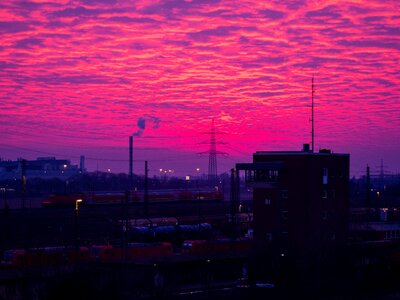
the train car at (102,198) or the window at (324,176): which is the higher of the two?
the window at (324,176)

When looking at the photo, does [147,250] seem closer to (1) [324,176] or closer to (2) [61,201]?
(1) [324,176]

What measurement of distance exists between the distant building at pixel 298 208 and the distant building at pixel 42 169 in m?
114

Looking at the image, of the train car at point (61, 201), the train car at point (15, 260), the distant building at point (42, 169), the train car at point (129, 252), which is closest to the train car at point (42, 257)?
the train car at point (15, 260)

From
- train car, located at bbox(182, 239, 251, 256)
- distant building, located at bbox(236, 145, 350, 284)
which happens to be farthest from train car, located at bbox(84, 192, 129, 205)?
distant building, located at bbox(236, 145, 350, 284)

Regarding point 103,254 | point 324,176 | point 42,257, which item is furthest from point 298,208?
point 42,257

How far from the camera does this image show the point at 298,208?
103ft

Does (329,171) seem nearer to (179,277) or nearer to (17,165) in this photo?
(179,277)

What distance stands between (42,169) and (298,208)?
136058mm

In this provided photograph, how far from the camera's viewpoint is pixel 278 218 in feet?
103

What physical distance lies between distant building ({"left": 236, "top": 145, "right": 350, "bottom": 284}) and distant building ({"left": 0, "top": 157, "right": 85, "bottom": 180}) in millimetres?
113637

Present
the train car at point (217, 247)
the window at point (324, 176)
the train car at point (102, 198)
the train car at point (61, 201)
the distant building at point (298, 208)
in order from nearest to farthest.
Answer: the distant building at point (298, 208), the window at point (324, 176), the train car at point (217, 247), the train car at point (61, 201), the train car at point (102, 198)

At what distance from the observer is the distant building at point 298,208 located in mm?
30969

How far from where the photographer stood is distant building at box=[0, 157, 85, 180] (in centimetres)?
14275

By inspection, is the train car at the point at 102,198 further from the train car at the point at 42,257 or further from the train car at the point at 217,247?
the train car at the point at 42,257
